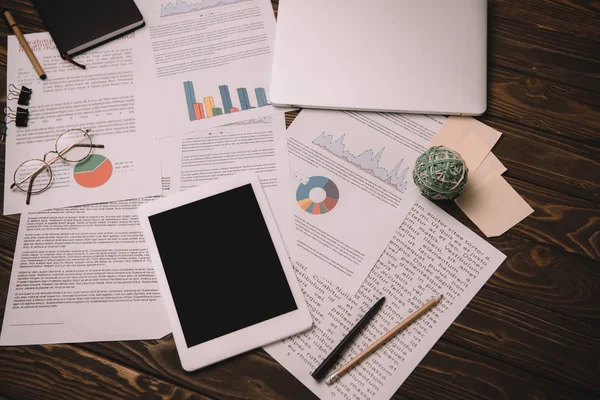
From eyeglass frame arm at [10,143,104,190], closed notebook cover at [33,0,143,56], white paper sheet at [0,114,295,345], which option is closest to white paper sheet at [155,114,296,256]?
white paper sheet at [0,114,295,345]

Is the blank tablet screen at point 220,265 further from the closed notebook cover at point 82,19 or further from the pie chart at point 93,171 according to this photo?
the closed notebook cover at point 82,19

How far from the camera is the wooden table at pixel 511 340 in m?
0.65

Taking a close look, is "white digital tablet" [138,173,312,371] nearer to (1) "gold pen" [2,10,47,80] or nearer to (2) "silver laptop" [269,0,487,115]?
(2) "silver laptop" [269,0,487,115]

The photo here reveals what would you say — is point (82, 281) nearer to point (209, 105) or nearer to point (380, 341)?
point (209, 105)

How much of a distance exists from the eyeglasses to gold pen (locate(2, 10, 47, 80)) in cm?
12

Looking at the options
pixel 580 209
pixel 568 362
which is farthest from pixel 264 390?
pixel 580 209

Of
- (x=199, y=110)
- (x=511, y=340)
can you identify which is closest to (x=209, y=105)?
(x=199, y=110)

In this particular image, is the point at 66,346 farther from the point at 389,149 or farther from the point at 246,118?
the point at 389,149

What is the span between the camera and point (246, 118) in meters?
0.75

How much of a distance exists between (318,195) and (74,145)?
420mm

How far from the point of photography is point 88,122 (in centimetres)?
76

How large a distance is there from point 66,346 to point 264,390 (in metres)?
0.31

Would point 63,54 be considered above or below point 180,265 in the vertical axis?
above

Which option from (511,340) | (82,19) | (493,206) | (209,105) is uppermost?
(82,19)
